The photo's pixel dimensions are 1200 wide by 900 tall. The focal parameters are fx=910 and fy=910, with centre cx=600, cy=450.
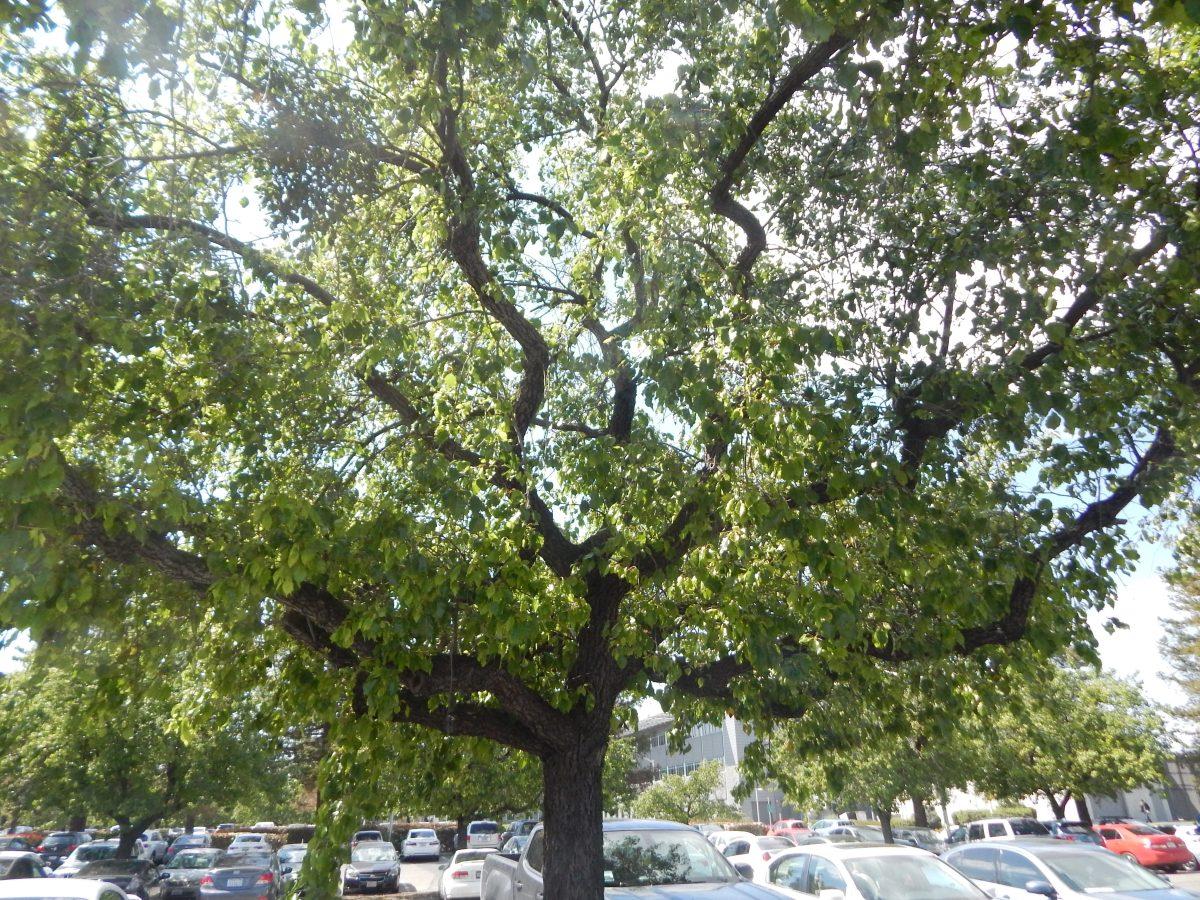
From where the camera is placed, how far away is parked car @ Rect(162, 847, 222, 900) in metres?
19.5

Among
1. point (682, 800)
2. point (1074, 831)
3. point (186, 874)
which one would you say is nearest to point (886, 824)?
point (1074, 831)

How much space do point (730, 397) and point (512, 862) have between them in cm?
692

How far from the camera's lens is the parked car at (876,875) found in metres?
9.14

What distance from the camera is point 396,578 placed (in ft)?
23.8

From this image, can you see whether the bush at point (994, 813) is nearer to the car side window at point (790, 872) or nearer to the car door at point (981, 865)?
the car door at point (981, 865)

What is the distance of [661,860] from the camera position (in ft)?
30.5

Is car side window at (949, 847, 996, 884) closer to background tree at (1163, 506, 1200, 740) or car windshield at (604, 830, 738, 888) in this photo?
car windshield at (604, 830, 738, 888)

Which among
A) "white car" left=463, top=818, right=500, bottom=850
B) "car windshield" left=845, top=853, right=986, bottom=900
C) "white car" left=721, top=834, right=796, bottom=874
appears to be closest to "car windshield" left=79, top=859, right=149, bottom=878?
"white car" left=721, top=834, right=796, bottom=874

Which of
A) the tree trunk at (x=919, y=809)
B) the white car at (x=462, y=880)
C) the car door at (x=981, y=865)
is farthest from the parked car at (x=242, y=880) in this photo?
the tree trunk at (x=919, y=809)

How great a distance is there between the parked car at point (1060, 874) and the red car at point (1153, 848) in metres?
16.9

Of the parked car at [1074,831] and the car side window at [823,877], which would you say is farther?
the parked car at [1074,831]

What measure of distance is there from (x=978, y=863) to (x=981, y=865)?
0.12 metres

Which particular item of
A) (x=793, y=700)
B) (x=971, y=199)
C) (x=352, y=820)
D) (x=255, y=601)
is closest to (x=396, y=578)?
(x=255, y=601)

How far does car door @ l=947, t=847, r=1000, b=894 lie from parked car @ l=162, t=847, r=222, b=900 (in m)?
15.1
